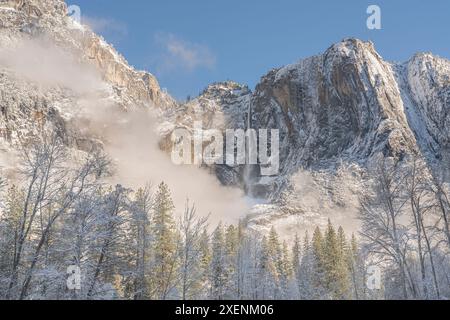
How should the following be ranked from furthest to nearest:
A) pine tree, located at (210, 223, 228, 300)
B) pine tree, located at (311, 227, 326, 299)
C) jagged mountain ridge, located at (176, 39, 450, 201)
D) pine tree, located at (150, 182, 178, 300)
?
1. jagged mountain ridge, located at (176, 39, 450, 201)
2. pine tree, located at (210, 223, 228, 300)
3. pine tree, located at (311, 227, 326, 299)
4. pine tree, located at (150, 182, 178, 300)

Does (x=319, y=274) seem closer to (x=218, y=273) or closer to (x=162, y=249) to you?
(x=218, y=273)

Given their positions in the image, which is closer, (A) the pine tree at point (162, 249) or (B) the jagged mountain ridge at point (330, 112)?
(A) the pine tree at point (162, 249)

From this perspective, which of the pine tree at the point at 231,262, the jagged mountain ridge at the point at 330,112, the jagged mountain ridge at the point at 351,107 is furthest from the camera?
the jagged mountain ridge at the point at 351,107

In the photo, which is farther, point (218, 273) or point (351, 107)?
point (351, 107)

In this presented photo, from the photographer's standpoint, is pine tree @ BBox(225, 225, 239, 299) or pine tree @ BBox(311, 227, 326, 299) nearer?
pine tree @ BBox(311, 227, 326, 299)

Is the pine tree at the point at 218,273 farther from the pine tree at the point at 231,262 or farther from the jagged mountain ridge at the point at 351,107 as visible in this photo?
the jagged mountain ridge at the point at 351,107

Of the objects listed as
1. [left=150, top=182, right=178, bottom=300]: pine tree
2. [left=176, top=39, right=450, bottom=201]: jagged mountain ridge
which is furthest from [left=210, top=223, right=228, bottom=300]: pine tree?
[left=176, top=39, right=450, bottom=201]: jagged mountain ridge

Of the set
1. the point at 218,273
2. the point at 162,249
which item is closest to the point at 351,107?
the point at 218,273

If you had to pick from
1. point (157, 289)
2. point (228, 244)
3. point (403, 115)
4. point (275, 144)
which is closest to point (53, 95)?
point (275, 144)

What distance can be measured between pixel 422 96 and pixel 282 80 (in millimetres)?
51392

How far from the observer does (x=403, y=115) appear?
165 metres

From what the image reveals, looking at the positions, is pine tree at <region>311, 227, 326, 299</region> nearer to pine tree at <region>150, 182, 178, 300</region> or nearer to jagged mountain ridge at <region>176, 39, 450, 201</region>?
pine tree at <region>150, 182, 178, 300</region>

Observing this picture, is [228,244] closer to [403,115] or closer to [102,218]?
[102,218]

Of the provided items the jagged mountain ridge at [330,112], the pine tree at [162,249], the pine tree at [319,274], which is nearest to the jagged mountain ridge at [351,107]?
the jagged mountain ridge at [330,112]
